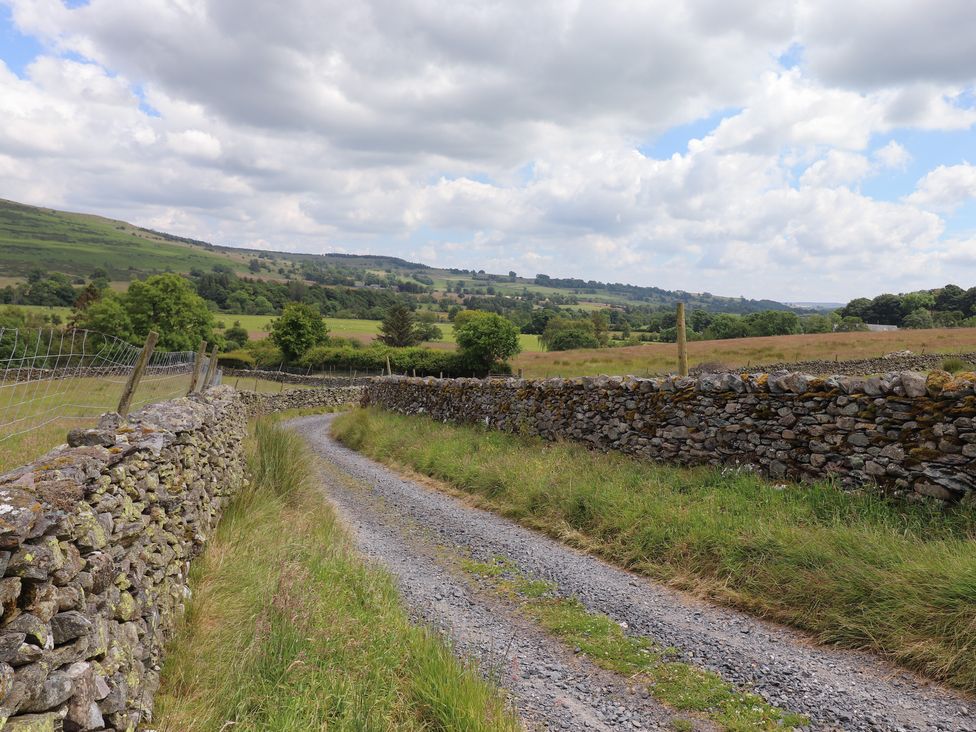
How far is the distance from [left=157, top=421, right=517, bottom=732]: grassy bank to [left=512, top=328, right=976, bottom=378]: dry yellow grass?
23.0 metres

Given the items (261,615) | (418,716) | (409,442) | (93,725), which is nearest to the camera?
(93,725)

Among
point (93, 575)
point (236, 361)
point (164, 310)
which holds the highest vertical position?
point (93, 575)

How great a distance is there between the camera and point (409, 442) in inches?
662

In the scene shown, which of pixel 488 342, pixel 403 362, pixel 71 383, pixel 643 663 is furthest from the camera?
pixel 403 362

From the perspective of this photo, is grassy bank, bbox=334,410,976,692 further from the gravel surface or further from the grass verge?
the grass verge

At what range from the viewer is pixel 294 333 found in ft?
253

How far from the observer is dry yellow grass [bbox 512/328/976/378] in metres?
30.5

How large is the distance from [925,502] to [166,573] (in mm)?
7627

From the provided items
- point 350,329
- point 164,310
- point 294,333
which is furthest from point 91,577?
point 350,329

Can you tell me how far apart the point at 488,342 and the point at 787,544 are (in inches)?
2141

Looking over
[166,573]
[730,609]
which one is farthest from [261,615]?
[730,609]

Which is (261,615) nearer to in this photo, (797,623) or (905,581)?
(797,623)

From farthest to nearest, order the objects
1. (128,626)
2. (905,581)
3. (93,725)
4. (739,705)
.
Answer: (905,581) → (739,705) → (128,626) → (93,725)

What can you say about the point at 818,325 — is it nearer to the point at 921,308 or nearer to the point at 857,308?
the point at 921,308
